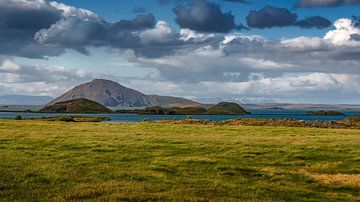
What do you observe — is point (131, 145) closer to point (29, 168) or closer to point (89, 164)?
point (89, 164)

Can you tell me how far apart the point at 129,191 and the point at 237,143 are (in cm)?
2698

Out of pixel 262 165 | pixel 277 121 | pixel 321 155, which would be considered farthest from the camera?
pixel 277 121

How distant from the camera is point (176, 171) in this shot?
3098cm

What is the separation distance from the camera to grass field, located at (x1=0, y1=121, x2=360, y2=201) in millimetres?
23188

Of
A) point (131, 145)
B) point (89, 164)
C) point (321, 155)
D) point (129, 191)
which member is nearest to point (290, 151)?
point (321, 155)

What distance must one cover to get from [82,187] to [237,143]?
27.1 m

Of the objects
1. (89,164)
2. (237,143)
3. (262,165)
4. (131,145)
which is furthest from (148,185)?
(237,143)

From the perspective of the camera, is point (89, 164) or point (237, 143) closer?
point (89, 164)

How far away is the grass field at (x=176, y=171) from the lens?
23188 mm

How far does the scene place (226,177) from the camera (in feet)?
96.3

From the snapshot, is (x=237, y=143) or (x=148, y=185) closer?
(x=148, y=185)

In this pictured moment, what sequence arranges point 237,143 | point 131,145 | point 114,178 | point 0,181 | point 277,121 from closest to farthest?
point 0,181, point 114,178, point 131,145, point 237,143, point 277,121

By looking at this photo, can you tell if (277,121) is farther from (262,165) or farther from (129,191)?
(129,191)

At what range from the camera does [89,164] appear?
32.4 m
